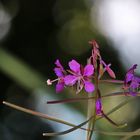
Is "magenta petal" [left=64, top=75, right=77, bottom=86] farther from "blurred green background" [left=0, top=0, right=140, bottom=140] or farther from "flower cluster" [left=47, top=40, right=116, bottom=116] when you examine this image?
"blurred green background" [left=0, top=0, right=140, bottom=140]

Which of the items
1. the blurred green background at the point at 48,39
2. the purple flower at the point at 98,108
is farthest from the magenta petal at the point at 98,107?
the blurred green background at the point at 48,39

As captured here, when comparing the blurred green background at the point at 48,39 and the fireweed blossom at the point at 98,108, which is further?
the blurred green background at the point at 48,39

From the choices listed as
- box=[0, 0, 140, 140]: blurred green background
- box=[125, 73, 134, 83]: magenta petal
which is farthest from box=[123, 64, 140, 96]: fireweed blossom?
box=[0, 0, 140, 140]: blurred green background

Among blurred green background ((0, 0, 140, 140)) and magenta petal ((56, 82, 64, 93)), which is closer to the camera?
magenta petal ((56, 82, 64, 93))

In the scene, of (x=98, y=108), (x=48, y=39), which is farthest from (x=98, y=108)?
(x=48, y=39)

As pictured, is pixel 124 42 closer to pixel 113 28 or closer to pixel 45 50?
pixel 113 28

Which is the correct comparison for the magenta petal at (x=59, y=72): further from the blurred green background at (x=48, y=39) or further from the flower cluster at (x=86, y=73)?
the blurred green background at (x=48, y=39)

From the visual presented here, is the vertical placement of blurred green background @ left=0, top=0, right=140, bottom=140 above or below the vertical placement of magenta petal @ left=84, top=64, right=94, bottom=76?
above

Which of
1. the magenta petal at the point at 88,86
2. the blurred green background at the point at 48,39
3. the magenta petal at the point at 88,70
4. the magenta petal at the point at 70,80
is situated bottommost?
the magenta petal at the point at 88,86

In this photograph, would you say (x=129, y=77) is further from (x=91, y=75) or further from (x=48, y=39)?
(x=48, y=39)

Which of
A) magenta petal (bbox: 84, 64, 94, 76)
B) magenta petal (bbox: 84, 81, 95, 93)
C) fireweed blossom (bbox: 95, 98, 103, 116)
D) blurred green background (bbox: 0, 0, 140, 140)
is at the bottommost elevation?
fireweed blossom (bbox: 95, 98, 103, 116)

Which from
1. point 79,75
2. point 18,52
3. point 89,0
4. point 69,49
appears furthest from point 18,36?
point 79,75
